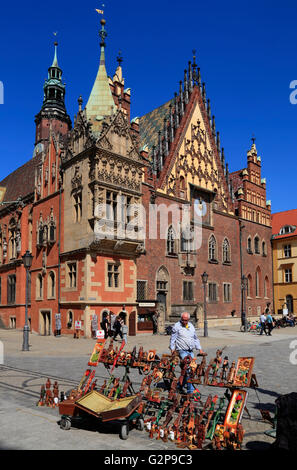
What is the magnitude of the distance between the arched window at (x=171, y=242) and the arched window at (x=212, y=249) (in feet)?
16.7

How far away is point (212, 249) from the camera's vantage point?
120 feet

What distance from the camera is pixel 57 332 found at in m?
25.7

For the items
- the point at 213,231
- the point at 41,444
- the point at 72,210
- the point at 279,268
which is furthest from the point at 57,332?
the point at 279,268

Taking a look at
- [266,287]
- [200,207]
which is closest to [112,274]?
[200,207]

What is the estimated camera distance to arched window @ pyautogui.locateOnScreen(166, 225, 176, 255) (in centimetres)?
3172

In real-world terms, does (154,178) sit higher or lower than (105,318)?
higher

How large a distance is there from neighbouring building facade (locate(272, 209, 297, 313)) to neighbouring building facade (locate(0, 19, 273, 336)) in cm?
159

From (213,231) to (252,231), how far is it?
23.6 ft

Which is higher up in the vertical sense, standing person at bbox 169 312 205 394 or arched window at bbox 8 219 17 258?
arched window at bbox 8 219 17 258

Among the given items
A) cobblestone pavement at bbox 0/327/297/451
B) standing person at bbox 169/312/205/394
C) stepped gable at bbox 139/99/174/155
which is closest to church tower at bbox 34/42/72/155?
stepped gable at bbox 139/99/174/155

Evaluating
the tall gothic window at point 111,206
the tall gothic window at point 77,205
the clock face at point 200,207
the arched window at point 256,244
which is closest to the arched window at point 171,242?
the clock face at point 200,207

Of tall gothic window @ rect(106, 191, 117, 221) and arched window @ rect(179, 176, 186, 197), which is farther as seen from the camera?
arched window @ rect(179, 176, 186, 197)

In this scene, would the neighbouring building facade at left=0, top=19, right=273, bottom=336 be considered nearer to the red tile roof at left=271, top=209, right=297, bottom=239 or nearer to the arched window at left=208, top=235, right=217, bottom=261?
the arched window at left=208, top=235, right=217, bottom=261
